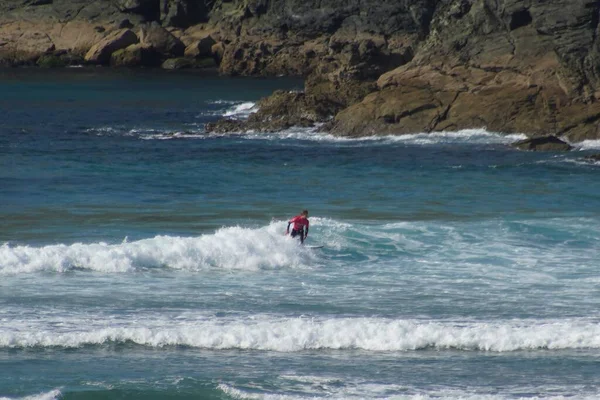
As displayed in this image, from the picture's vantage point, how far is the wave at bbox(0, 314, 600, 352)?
17078 millimetres

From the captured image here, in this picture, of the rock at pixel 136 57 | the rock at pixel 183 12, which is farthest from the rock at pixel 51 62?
the rock at pixel 183 12

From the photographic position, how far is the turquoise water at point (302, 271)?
15.9 m

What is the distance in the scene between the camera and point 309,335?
1738 centimetres

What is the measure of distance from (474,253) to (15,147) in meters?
22.1

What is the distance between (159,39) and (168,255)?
59.4 metres

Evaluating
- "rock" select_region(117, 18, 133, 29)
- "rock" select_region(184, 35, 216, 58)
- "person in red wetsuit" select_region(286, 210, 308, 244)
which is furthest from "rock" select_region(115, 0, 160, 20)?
"person in red wetsuit" select_region(286, 210, 308, 244)

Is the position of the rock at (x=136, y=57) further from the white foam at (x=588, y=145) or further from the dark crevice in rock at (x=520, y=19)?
the white foam at (x=588, y=145)

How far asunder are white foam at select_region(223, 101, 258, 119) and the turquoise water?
1064 cm

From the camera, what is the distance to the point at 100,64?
267 ft

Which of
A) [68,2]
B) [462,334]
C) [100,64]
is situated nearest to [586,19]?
[462,334]

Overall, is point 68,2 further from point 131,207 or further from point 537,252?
point 537,252

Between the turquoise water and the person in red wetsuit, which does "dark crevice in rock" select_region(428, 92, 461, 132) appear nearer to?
the turquoise water

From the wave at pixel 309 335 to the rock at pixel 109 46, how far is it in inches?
2543

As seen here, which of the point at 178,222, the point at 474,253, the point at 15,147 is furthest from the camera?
the point at 15,147
